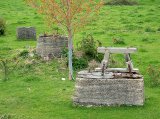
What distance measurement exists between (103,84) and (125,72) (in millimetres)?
1216

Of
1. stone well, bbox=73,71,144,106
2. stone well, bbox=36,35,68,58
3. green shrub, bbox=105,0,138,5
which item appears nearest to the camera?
stone well, bbox=73,71,144,106

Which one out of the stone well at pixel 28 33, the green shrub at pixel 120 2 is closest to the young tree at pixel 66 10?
the stone well at pixel 28 33

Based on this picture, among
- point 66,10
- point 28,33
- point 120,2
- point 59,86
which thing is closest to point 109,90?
point 59,86

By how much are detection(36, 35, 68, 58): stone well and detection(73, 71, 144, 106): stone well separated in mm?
6342

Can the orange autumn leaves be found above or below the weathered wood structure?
above

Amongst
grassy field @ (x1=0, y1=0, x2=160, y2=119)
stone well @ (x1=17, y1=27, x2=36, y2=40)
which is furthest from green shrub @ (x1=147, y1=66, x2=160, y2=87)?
stone well @ (x1=17, y1=27, x2=36, y2=40)

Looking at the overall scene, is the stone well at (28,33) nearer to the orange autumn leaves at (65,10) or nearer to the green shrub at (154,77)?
the orange autumn leaves at (65,10)

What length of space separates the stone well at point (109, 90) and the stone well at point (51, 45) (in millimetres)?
6342

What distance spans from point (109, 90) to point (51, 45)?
7018mm

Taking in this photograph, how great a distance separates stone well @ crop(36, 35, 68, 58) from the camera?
20.4 metres

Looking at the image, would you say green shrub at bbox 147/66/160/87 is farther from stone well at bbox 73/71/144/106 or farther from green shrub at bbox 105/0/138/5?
green shrub at bbox 105/0/138/5

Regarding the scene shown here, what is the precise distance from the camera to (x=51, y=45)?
67.4 ft

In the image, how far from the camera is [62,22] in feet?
58.2

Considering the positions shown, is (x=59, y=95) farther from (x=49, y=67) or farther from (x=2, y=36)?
(x=2, y=36)
